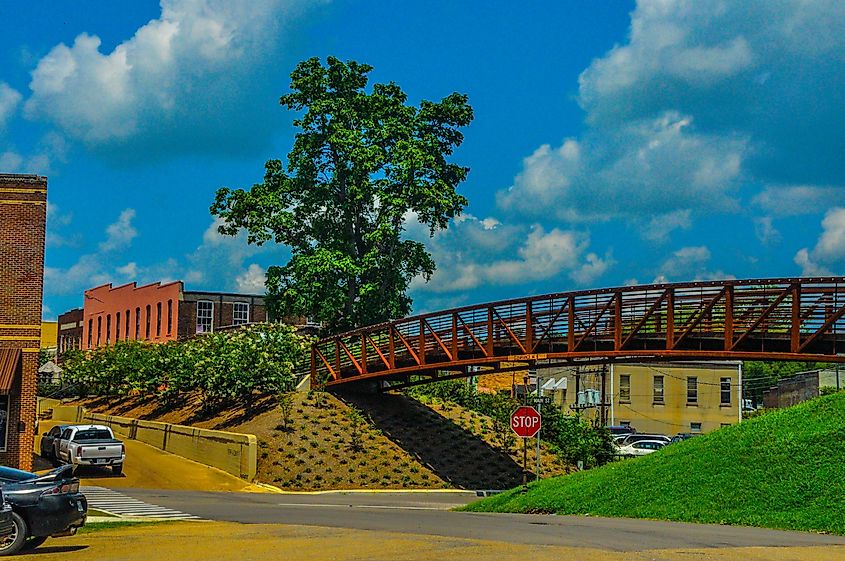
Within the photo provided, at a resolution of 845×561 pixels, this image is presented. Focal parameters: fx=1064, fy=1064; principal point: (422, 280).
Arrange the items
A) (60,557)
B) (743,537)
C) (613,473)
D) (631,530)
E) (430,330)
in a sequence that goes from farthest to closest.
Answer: (430,330)
(613,473)
(631,530)
(743,537)
(60,557)

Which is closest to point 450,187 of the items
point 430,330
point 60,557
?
point 430,330

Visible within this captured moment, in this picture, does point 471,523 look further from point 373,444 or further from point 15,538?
point 373,444

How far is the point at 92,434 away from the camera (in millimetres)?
40438

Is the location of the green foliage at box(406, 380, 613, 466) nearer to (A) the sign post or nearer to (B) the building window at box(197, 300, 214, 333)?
(A) the sign post

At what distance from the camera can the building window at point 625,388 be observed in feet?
271

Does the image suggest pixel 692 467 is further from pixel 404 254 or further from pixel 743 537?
pixel 404 254

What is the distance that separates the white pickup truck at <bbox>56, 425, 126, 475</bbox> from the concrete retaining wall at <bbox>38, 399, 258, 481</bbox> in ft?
14.4

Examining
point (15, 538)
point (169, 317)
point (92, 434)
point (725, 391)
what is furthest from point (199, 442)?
point (725, 391)

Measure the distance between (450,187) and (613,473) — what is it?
95.9 ft

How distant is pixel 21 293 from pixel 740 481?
24485mm

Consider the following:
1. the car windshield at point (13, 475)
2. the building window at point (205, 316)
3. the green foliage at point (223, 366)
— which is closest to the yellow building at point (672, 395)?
the building window at point (205, 316)

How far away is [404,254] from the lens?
56406mm

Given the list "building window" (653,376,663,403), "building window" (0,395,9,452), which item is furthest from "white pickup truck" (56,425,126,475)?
"building window" (653,376,663,403)

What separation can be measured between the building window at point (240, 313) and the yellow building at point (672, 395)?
18.5 m
